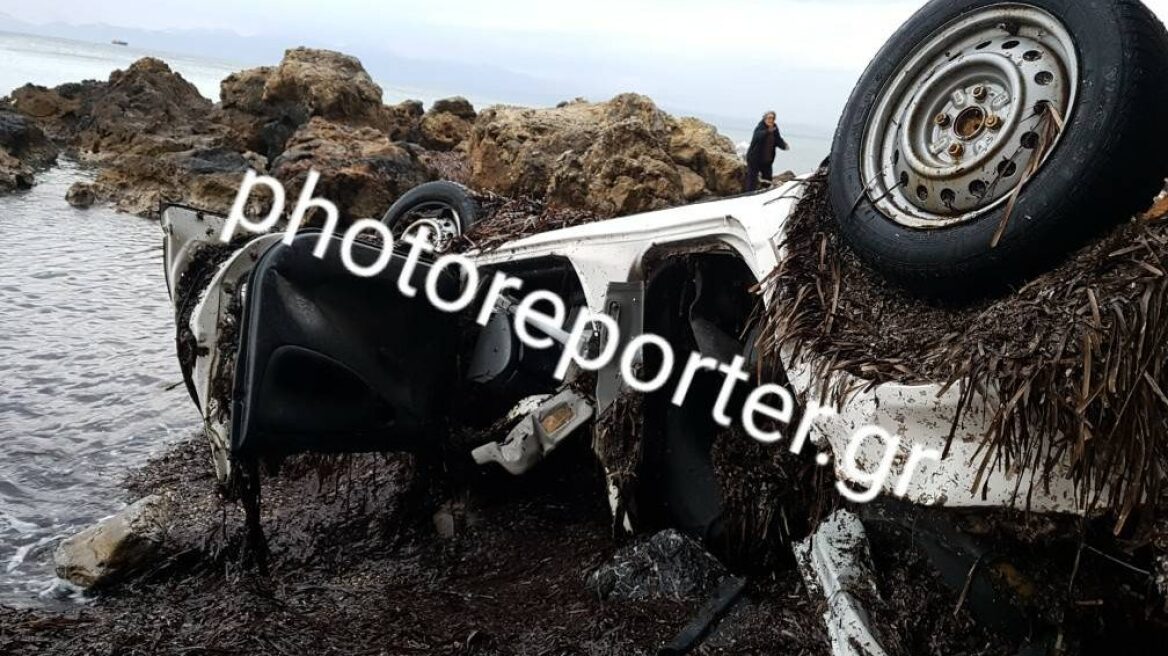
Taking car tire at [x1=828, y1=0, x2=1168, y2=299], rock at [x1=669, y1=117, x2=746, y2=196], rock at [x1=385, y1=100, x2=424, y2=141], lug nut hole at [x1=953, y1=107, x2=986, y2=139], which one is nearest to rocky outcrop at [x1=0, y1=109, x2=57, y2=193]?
rock at [x1=385, y1=100, x2=424, y2=141]

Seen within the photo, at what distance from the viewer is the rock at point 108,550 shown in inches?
150

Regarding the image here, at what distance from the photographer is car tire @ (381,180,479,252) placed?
16.5 ft

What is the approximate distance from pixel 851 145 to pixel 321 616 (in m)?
2.52

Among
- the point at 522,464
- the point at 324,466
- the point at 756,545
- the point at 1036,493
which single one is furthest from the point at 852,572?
the point at 324,466

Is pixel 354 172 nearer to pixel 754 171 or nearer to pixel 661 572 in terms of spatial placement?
pixel 754 171

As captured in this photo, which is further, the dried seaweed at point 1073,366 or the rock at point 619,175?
the rock at point 619,175

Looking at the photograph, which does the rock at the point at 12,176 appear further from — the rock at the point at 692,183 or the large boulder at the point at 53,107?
the rock at the point at 692,183

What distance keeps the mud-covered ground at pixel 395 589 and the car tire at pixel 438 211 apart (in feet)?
4.54

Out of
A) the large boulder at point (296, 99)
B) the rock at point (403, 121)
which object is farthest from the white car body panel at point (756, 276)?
the large boulder at point (296, 99)

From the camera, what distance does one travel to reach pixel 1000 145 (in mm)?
2174

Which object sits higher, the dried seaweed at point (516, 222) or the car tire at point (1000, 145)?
the car tire at point (1000, 145)

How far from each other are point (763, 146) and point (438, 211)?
21.7 ft

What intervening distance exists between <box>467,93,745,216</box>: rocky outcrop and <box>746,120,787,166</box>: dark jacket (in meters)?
0.89

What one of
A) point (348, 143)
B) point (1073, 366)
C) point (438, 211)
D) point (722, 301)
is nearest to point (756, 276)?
point (722, 301)
